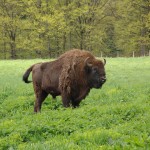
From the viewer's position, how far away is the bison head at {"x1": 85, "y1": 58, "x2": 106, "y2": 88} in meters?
12.6

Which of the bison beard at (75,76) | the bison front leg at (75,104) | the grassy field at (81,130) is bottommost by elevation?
the bison front leg at (75,104)

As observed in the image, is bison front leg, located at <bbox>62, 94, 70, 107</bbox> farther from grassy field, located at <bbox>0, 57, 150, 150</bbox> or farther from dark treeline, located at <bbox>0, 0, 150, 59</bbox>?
dark treeline, located at <bbox>0, 0, 150, 59</bbox>

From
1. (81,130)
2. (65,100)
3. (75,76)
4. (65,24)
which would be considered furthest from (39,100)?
(65,24)

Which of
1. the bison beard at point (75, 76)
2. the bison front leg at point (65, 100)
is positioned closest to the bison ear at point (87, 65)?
the bison beard at point (75, 76)

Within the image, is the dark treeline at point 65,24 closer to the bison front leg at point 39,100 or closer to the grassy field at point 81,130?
the bison front leg at point 39,100

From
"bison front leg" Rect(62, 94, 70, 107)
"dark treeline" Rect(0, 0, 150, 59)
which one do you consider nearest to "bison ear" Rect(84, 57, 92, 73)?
"bison front leg" Rect(62, 94, 70, 107)

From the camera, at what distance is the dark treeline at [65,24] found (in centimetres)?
6451

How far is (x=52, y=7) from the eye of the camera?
66625 mm

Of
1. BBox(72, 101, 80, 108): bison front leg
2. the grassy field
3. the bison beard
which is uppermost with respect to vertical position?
the bison beard

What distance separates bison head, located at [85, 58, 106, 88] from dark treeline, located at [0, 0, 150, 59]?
163ft

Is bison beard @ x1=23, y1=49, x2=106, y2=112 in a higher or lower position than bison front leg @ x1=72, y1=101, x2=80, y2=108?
higher

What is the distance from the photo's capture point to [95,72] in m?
12.6

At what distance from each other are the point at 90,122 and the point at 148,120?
1.48 metres

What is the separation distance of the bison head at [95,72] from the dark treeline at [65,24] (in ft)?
163
